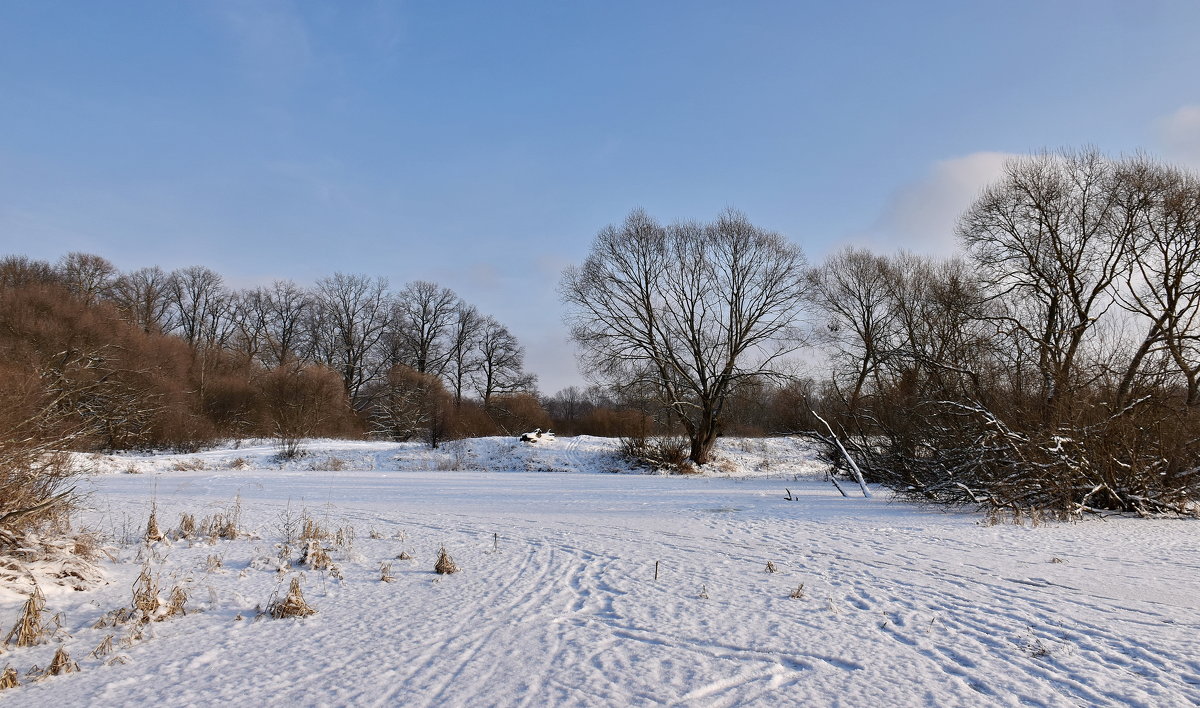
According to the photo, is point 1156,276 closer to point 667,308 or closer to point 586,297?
point 667,308

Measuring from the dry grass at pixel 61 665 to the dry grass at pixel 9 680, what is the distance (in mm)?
141

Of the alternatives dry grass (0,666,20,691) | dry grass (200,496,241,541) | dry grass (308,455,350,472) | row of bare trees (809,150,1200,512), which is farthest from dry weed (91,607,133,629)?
dry grass (308,455,350,472)

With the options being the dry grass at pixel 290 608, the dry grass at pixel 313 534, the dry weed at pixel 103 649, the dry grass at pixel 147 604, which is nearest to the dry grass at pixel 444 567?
the dry grass at pixel 290 608

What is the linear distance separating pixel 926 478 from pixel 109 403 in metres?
32.7

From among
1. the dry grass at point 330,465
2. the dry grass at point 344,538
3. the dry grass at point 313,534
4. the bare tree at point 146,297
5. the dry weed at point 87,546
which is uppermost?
the bare tree at point 146,297

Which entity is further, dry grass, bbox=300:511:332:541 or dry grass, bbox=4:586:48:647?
dry grass, bbox=300:511:332:541

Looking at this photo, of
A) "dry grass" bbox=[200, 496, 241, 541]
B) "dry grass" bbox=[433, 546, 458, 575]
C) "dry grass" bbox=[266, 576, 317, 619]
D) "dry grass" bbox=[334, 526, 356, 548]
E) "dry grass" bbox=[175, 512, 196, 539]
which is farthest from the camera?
"dry grass" bbox=[200, 496, 241, 541]

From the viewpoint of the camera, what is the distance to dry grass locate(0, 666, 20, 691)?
3.54 metres

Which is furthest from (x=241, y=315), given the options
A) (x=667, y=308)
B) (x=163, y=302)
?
(x=667, y=308)

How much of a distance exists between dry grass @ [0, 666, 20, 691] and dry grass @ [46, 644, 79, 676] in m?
0.14

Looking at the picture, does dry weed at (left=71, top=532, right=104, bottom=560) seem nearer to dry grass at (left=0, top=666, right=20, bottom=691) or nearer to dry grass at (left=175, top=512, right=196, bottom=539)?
dry grass at (left=175, top=512, right=196, bottom=539)

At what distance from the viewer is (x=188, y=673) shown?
3.77 metres

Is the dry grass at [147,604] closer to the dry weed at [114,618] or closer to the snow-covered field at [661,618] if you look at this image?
the dry weed at [114,618]

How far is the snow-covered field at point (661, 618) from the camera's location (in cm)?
354
